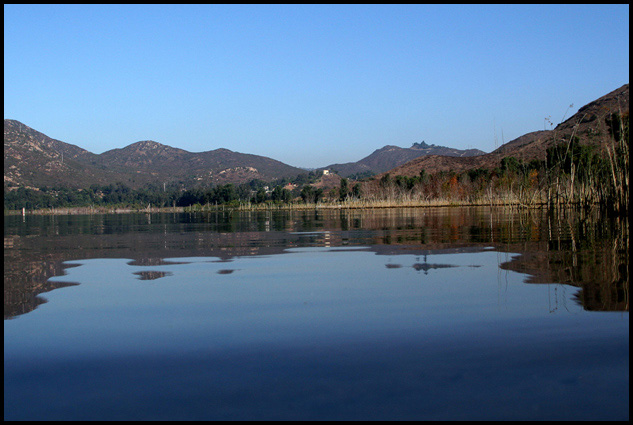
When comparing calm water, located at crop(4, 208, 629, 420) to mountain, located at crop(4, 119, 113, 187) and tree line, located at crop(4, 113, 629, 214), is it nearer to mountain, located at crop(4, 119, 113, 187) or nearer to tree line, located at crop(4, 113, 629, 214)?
tree line, located at crop(4, 113, 629, 214)

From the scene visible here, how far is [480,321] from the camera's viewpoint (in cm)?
489

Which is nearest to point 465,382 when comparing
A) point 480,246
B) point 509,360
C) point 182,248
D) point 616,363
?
point 509,360

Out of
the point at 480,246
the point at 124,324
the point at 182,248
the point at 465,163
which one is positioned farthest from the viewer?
the point at 465,163

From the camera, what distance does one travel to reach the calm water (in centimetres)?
315

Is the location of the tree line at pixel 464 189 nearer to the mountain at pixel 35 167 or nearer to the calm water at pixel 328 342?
the mountain at pixel 35 167

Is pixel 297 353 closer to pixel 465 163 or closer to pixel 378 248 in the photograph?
pixel 378 248

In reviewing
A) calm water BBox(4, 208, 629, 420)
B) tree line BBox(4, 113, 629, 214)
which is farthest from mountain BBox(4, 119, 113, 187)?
calm water BBox(4, 208, 629, 420)

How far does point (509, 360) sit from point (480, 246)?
778 cm

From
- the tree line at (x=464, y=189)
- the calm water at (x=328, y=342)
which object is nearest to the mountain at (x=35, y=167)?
the tree line at (x=464, y=189)

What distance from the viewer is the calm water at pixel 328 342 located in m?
3.15

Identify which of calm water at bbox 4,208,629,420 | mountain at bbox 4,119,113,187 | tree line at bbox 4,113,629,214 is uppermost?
mountain at bbox 4,119,113,187

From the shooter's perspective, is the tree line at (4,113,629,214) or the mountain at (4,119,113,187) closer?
the tree line at (4,113,629,214)

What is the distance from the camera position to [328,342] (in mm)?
4367

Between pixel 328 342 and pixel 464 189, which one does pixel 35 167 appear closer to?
pixel 464 189
